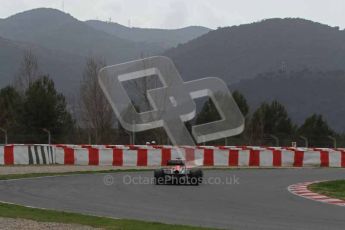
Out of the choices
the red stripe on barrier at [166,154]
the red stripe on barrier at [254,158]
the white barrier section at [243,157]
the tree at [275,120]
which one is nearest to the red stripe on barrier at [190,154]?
the red stripe on barrier at [166,154]

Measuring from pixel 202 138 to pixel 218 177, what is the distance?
11708mm

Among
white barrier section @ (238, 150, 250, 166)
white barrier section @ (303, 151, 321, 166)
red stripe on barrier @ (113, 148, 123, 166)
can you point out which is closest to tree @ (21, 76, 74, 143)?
red stripe on barrier @ (113, 148, 123, 166)

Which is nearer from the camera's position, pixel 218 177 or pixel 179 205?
pixel 179 205

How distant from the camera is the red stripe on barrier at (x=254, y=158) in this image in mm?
29859

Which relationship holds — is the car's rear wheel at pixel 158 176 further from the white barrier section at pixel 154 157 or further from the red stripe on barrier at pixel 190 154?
the red stripe on barrier at pixel 190 154

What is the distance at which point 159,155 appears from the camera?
2859cm

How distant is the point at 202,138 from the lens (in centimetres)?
3397

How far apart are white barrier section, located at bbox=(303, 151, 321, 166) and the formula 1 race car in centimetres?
1235

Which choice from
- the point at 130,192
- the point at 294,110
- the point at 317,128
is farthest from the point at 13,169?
the point at 294,110

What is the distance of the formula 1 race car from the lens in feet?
62.6

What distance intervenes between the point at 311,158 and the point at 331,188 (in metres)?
12.5

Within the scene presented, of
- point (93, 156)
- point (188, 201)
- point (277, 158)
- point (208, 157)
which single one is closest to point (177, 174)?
point (188, 201)

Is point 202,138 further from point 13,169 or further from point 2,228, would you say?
point 2,228

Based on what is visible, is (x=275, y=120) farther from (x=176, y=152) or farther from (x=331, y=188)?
(x=331, y=188)
